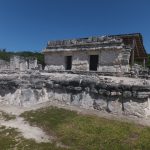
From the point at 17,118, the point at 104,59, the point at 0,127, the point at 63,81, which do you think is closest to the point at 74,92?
the point at 63,81

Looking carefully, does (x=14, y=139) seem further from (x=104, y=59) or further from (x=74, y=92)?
(x=104, y=59)

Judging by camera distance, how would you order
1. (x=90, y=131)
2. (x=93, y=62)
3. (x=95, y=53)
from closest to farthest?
1. (x=90, y=131)
2. (x=95, y=53)
3. (x=93, y=62)

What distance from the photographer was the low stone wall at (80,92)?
410 inches

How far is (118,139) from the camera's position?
27.5 feet

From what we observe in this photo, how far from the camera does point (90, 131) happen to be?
9125 millimetres

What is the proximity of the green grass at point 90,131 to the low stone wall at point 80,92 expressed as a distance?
3.23 feet

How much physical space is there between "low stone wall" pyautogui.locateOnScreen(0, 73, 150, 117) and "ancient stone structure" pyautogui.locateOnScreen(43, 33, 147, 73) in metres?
6.64

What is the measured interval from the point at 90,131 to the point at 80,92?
3123 mm

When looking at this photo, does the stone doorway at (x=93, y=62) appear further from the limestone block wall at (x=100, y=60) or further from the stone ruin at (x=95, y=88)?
the stone ruin at (x=95, y=88)

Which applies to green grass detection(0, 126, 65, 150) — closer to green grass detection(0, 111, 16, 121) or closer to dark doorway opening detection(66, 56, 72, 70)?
green grass detection(0, 111, 16, 121)

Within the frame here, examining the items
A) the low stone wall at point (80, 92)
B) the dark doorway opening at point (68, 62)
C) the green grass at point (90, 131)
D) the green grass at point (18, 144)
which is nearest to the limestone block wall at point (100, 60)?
the dark doorway opening at point (68, 62)

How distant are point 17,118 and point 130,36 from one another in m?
11.9

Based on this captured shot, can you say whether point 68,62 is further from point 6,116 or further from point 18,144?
point 18,144

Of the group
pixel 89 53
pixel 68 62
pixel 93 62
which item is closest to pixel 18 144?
pixel 89 53
